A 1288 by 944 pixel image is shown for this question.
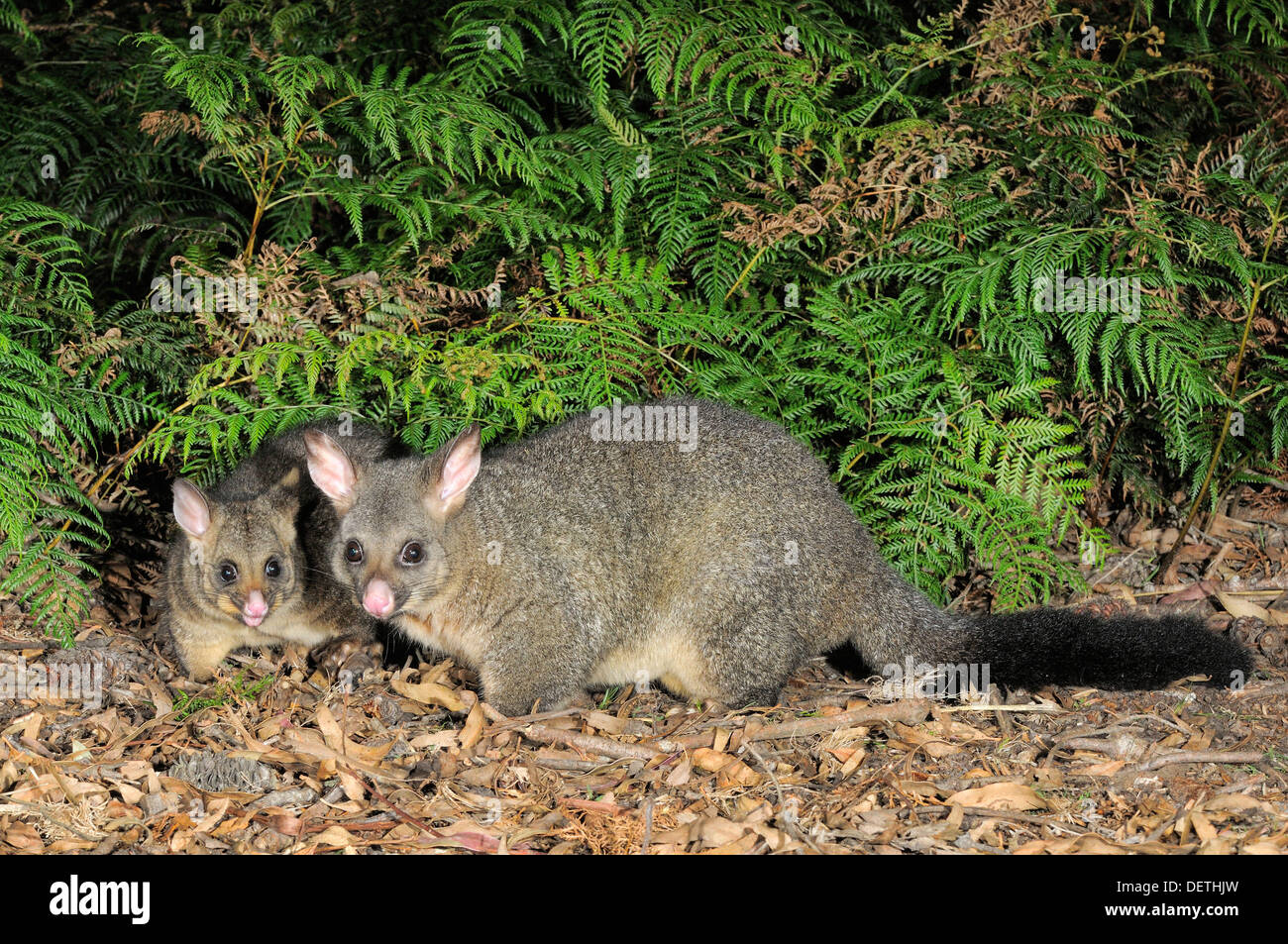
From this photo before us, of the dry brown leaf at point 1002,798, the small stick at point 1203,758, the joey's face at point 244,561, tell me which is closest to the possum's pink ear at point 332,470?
the joey's face at point 244,561

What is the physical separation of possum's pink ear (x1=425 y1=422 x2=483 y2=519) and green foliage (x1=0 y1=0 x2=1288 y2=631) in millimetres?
469

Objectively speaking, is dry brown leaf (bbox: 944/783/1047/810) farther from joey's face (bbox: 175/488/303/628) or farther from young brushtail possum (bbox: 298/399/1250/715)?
joey's face (bbox: 175/488/303/628)

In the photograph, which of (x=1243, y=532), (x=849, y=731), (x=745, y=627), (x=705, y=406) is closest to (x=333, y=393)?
(x=705, y=406)

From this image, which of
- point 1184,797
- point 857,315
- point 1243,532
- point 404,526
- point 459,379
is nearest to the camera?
point 1184,797

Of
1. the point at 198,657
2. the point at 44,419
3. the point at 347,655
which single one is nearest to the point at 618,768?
the point at 347,655

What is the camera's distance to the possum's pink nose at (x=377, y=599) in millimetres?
5480

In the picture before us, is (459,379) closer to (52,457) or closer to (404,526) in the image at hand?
(404,526)

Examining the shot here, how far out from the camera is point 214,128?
6.03 metres

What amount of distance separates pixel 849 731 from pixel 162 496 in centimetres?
446

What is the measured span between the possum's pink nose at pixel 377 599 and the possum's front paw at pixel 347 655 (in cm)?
94

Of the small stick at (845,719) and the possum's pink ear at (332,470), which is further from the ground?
the possum's pink ear at (332,470)

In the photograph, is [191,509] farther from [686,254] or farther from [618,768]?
[686,254]

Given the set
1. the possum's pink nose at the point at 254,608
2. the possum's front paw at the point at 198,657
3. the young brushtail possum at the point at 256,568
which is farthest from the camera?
the possum's front paw at the point at 198,657

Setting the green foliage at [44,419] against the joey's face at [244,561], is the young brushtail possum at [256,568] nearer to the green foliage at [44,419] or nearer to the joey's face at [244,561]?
the joey's face at [244,561]
